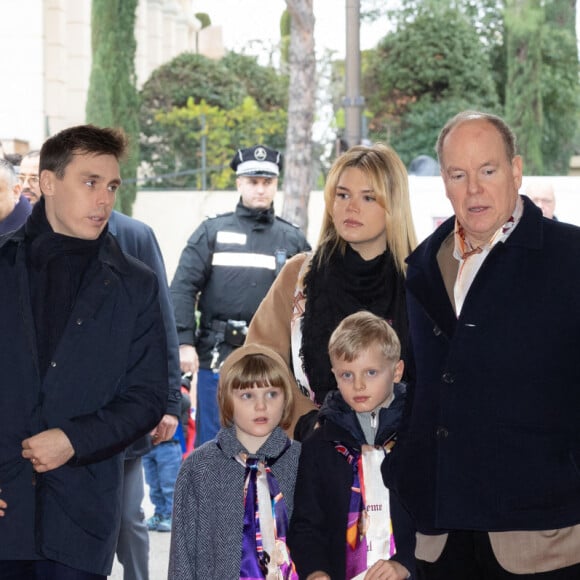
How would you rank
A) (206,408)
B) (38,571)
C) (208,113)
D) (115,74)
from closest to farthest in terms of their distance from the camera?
(38,571)
(206,408)
(115,74)
(208,113)

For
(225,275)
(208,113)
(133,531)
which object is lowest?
(133,531)

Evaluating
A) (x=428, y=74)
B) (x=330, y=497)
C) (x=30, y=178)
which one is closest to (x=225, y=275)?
(x=30, y=178)

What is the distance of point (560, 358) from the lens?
3.12m

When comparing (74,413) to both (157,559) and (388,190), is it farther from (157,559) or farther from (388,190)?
(157,559)

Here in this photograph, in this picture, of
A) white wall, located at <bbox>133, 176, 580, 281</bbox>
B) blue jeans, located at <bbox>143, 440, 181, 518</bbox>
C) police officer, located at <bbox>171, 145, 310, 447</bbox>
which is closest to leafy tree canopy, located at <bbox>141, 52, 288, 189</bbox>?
white wall, located at <bbox>133, 176, 580, 281</bbox>

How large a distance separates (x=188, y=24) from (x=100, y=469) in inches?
1318

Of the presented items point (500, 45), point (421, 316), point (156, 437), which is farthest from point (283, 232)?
point (500, 45)

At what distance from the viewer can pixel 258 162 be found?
27.6 ft

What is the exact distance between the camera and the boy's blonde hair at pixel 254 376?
4.30m

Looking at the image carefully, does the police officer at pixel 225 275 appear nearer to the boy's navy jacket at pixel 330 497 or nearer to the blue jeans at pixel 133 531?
the blue jeans at pixel 133 531

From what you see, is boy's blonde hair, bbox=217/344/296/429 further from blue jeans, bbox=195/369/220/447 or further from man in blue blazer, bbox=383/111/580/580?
blue jeans, bbox=195/369/220/447

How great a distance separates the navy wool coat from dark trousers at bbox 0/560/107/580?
34 mm

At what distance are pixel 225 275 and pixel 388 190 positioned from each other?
3779 mm

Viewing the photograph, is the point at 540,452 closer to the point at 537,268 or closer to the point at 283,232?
the point at 537,268
